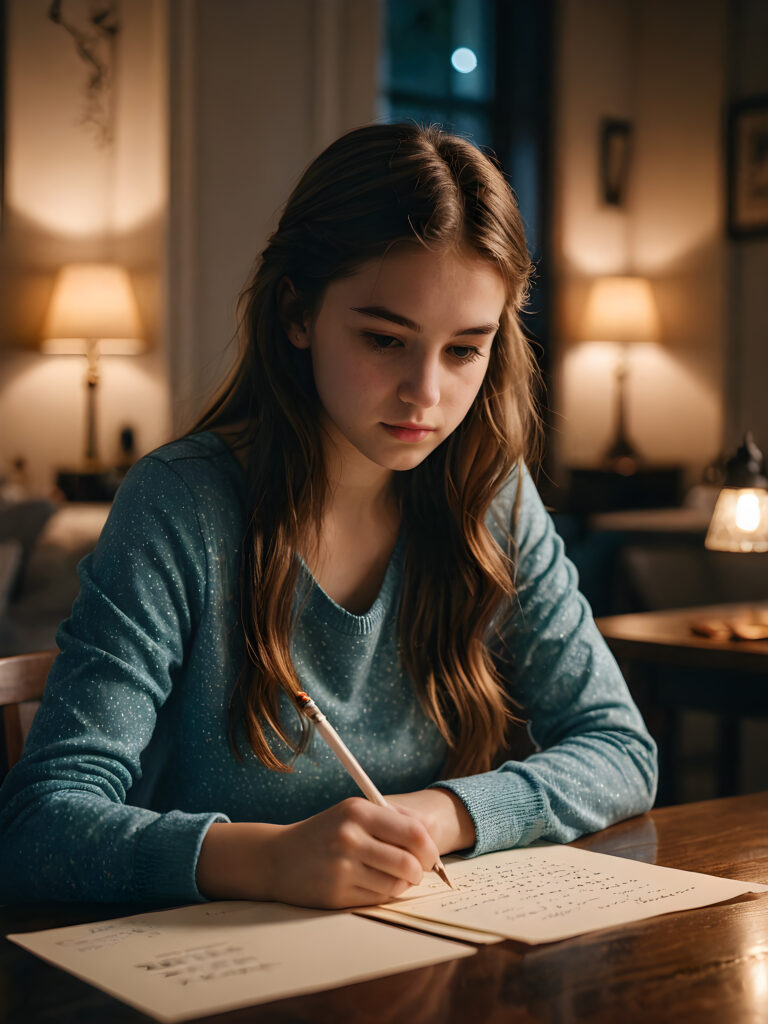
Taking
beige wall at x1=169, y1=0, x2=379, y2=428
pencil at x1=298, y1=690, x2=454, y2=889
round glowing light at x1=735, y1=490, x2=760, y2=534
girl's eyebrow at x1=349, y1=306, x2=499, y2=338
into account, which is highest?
beige wall at x1=169, y1=0, x2=379, y2=428

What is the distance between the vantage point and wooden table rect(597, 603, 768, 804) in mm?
2361

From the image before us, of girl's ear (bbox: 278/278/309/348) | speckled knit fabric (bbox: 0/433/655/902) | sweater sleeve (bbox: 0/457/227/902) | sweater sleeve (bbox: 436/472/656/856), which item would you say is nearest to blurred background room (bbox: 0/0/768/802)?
sweater sleeve (bbox: 436/472/656/856)

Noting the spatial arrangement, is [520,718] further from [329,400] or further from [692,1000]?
[692,1000]

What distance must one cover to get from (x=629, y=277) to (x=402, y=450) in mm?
6220

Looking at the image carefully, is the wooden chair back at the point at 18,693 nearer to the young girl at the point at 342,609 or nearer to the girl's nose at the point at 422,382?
the young girl at the point at 342,609

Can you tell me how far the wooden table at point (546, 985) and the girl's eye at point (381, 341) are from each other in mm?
486

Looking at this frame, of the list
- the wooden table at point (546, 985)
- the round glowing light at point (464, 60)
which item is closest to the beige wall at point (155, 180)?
the round glowing light at point (464, 60)

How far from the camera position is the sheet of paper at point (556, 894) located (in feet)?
2.68

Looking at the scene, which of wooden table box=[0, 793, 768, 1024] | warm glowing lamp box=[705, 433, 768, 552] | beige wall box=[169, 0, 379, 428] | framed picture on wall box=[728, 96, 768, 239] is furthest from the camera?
framed picture on wall box=[728, 96, 768, 239]

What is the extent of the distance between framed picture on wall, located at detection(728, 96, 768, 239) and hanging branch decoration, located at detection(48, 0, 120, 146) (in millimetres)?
3208

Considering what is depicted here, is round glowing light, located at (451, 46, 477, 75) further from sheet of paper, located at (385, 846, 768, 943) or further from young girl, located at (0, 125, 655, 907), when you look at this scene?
sheet of paper, located at (385, 846, 768, 943)

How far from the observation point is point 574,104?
6914 mm

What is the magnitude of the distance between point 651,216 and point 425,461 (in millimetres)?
6112

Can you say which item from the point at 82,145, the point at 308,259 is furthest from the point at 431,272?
the point at 82,145
